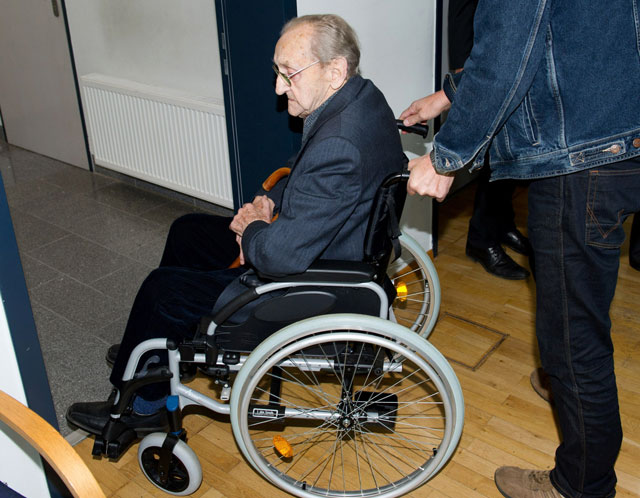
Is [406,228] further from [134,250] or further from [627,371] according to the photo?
[134,250]

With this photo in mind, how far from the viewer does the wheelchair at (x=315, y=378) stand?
1605 millimetres

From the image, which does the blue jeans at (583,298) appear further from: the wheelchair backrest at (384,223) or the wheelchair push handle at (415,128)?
the wheelchair push handle at (415,128)

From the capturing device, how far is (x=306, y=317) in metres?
1.73

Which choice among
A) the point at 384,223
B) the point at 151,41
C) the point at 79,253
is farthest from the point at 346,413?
the point at 151,41

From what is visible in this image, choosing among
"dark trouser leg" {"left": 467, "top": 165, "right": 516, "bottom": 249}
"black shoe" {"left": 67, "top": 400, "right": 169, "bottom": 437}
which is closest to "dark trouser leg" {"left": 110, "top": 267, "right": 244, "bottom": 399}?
"black shoe" {"left": 67, "top": 400, "right": 169, "bottom": 437}

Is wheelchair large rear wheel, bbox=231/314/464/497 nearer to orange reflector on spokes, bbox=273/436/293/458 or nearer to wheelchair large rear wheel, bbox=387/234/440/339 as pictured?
orange reflector on spokes, bbox=273/436/293/458

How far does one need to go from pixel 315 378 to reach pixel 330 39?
844mm

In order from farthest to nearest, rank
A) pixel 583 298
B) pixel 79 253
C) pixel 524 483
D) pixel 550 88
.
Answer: pixel 79 253
pixel 524 483
pixel 583 298
pixel 550 88

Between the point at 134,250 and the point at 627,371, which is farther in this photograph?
the point at 134,250

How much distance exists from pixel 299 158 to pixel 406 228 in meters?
1.28

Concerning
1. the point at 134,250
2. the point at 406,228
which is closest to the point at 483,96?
the point at 406,228

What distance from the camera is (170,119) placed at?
3527mm

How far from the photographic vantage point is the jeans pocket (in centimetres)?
140

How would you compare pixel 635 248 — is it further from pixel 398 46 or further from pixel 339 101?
pixel 339 101
